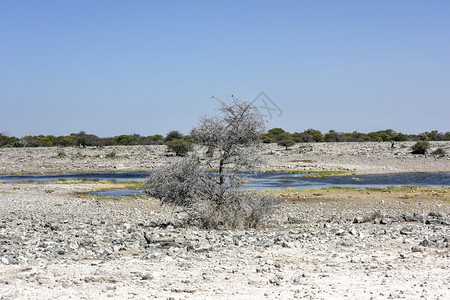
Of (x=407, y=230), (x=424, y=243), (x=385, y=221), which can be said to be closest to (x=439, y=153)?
(x=385, y=221)

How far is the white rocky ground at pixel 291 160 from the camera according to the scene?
173 ft

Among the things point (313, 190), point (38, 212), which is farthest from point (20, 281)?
point (313, 190)

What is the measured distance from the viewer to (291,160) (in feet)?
199

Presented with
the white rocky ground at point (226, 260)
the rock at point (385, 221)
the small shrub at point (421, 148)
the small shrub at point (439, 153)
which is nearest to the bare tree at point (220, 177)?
the white rocky ground at point (226, 260)

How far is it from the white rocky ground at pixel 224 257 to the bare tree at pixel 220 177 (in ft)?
2.81

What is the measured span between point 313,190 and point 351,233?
18108 mm

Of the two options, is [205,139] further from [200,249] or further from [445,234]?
[445,234]

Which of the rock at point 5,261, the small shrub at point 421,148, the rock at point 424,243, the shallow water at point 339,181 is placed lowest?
the shallow water at point 339,181

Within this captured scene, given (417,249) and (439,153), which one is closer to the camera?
(417,249)

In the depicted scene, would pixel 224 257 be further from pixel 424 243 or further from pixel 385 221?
pixel 385 221

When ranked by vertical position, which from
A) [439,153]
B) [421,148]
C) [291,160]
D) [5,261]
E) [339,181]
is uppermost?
[421,148]

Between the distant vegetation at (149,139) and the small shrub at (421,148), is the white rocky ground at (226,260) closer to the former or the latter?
the small shrub at (421,148)

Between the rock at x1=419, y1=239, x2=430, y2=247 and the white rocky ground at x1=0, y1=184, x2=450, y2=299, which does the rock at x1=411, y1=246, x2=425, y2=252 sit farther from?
the rock at x1=419, y1=239, x2=430, y2=247

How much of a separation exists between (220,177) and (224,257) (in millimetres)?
5588
